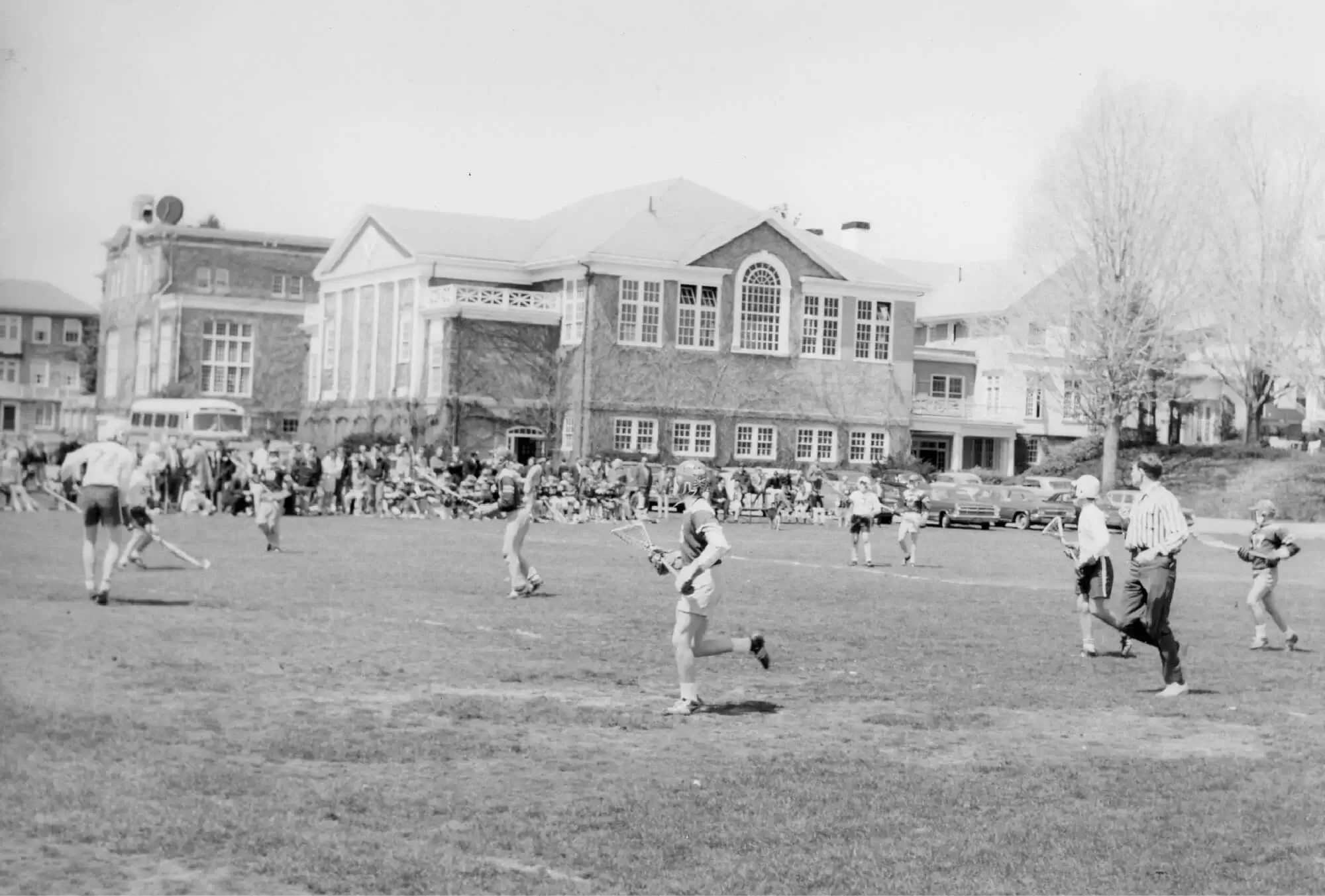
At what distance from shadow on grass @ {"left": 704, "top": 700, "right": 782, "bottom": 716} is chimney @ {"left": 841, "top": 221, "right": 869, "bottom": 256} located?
65382 millimetres

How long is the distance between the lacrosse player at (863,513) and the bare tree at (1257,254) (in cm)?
2739

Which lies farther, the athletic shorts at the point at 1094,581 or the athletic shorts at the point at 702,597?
the athletic shorts at the point at 1094,581

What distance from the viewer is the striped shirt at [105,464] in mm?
17078

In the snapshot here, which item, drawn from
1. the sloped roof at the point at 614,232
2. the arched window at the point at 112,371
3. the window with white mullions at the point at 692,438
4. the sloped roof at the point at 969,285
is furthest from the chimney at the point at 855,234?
the arched window at the point at 112,371

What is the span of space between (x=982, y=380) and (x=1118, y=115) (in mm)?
16562

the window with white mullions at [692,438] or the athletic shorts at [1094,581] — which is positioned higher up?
the window with white mullions at [692,438]

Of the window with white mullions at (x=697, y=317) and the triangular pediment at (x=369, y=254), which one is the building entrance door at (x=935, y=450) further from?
the triangular pediment at (x=369, y=254)

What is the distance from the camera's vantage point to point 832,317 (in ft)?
197

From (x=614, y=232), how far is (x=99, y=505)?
132 feet

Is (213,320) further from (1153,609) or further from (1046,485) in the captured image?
(1153,609)

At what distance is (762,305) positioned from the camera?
58250 millimetres

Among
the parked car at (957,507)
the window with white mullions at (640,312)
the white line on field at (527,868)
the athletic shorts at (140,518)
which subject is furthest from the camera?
the window with white mullions at (640,312)

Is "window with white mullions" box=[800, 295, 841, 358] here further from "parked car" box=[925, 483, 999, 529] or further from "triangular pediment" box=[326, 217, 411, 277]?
"triangular pediment" box=[326, 217, 411, 277]

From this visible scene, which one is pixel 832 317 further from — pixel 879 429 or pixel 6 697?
pixel 6 697
